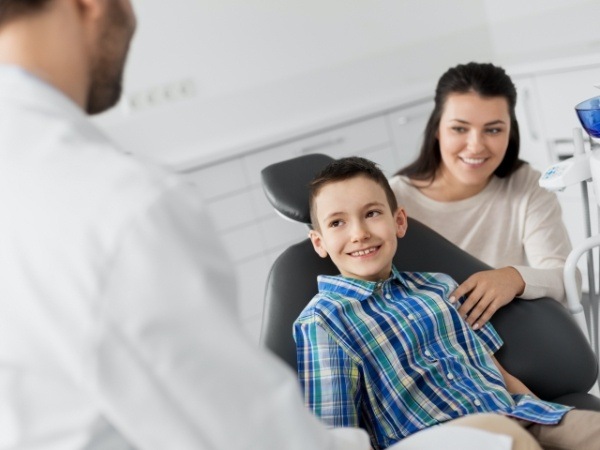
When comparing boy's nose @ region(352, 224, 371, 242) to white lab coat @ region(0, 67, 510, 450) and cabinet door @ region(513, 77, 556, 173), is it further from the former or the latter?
cabinet door @ region(513, 77, 556, 173)

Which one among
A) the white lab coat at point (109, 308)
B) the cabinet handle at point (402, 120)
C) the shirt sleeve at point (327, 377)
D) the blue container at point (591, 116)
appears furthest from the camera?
the cabinet handle at point (402, 120)

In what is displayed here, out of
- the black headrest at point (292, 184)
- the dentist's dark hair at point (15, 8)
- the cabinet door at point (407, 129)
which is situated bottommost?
the cabinet door at point (407, 129)

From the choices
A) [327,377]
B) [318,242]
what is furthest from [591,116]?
[327,377]

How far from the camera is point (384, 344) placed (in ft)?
5.43

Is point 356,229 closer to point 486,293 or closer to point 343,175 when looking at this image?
point 343,175

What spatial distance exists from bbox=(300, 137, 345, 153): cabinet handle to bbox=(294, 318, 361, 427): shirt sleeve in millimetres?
2107

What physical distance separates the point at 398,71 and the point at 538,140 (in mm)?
1245

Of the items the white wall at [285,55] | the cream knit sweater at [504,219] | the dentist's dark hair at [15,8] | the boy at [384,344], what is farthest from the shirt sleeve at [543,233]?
the white wall at [285,55]

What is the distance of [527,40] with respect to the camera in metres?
3.98

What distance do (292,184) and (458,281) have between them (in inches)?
17.7

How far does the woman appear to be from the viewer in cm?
204

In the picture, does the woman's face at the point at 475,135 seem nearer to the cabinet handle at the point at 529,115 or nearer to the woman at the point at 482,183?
the woman at the point at 482,183

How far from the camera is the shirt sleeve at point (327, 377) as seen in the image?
154 centimetres

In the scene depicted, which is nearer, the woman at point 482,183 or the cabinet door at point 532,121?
the woman at point 482,183
